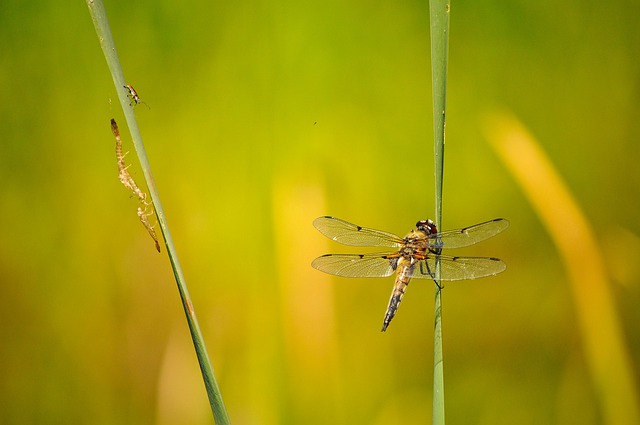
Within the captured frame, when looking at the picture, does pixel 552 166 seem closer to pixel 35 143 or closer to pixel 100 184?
pixel 100 184

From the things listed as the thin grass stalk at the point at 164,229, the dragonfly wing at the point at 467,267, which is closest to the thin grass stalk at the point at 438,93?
the thin grass stalk at the point at 164,229

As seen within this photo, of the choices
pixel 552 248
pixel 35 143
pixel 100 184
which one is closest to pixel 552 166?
pixel 552 248

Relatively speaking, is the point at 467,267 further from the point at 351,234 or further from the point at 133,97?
the point at 133,97

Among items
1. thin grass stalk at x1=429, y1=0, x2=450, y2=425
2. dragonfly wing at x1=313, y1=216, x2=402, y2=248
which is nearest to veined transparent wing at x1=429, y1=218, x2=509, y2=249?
dragonfly wing at x1=313, y1=216, x2=402, y2=248

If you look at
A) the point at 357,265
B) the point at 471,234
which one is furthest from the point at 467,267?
the point at 357,265

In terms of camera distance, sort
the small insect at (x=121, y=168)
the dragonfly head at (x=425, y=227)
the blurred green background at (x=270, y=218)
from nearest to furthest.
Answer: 1. the small insect at (x=121, y=168)
2. the dragonfly head at (x=425, y=227)
3. the blurred green background at (x=270, y=218)

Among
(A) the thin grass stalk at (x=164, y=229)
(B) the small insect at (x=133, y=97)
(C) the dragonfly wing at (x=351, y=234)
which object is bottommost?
(A) the thin grass stalk at (x=164, y=229)

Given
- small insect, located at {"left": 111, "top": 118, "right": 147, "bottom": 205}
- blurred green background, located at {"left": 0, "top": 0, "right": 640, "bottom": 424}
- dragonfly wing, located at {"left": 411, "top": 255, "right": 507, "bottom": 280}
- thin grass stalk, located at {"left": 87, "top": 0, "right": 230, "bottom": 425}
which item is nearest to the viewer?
thin grass stalk, located at {"left": 87, "top": 0, "right": 230, "bottom": 425}

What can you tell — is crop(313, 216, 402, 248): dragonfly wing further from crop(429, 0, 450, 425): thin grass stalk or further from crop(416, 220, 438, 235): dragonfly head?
crop(429, 0, 450, 425): thin grass stalk

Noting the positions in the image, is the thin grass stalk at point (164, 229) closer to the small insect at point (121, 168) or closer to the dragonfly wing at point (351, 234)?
the small insect at point (121, 168)
